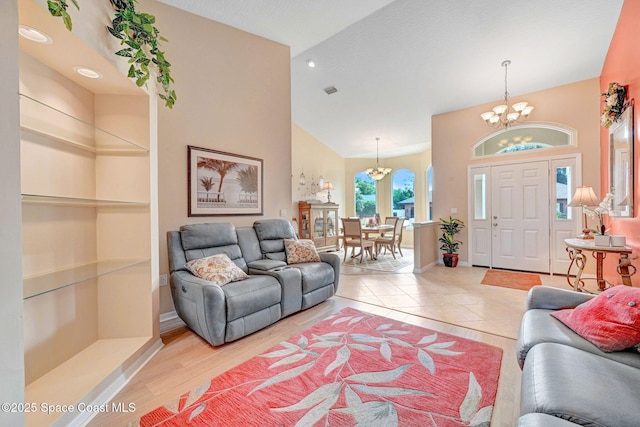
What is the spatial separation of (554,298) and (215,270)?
2.72 meters

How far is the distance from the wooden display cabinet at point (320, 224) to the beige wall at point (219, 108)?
246 centimetres

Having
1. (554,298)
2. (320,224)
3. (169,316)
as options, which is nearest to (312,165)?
(320,224)

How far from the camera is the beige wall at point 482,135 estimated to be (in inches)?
161

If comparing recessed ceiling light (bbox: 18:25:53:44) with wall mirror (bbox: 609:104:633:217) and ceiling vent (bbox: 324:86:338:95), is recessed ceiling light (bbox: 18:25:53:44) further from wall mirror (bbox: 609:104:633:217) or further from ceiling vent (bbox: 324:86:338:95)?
wall mirror (bbox: 609:104:633:217)

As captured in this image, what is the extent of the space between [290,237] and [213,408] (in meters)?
2.29

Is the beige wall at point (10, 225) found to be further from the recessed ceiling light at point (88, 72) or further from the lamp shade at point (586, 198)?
the lamp shade at point (586, 198)

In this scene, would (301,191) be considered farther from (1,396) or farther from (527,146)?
(1,396)

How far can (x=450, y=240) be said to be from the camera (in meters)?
5.21

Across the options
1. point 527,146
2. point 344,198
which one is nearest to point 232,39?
point 527,146

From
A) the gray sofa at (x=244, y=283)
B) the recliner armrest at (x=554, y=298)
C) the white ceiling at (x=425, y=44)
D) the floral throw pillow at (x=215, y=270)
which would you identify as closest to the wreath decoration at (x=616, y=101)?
the white ceiling at (x=425, y=44)

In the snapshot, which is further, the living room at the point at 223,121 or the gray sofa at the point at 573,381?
the living room at the point at 223,121

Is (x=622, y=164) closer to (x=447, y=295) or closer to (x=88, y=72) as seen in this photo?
(x=447, y=295)

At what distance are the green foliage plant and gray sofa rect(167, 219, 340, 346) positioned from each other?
9.83ft

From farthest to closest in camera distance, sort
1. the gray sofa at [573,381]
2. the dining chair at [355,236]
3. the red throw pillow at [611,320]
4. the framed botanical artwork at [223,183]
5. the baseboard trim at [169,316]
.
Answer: the dining chair at [355,236] < the framed botanical artwork at [223,183] < the baseboard trim at [169,316] < the red throw pillow at [611,320] < the gray sofa at [573,381]
